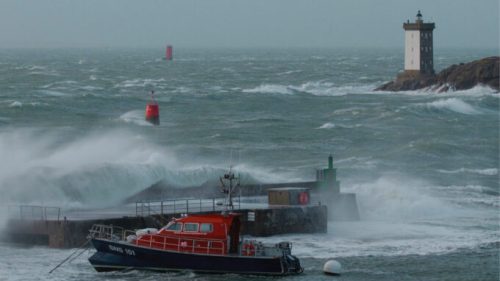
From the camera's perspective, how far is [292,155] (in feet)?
152

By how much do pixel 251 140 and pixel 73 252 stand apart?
86.4 ft

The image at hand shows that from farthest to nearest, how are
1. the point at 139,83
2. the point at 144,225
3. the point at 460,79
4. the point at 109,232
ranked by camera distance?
1. the point at 139,83
2. the point at 460,79
3. the point at 144,225
4. the point at 109,232

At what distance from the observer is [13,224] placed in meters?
27.3

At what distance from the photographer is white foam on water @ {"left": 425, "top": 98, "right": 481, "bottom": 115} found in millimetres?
69150

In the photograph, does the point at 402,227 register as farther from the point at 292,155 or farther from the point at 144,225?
the point at 292,155

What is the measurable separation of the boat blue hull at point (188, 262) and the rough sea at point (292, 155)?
178 mm

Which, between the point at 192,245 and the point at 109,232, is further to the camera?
the point at 109,232

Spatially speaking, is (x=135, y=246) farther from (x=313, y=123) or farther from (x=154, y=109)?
(x=313, y=123)

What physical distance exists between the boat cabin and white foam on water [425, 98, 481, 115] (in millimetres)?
45354

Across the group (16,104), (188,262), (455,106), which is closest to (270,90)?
(455,106)

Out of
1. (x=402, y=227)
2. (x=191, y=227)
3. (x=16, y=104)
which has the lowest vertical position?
(x=402, y=227)

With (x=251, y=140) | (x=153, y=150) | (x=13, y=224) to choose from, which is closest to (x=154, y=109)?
(x=251, y=140)

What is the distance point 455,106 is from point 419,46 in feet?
44.2

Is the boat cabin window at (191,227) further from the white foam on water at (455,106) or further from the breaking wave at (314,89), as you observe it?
the breaking wave at (314,89)
